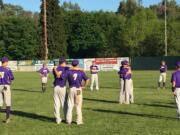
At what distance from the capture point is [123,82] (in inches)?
930

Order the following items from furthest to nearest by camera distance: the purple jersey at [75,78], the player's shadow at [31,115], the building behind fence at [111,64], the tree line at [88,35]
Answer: the tree line at [88,35]
the building behind fence at [111,64]
the player's shadow at [31,115]
the purple jersey at [75,78]

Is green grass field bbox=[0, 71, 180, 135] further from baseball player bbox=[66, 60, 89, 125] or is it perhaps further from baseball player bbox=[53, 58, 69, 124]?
baseball player bbox=[53, 58, 69, 124]

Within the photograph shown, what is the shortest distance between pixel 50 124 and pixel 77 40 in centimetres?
9136

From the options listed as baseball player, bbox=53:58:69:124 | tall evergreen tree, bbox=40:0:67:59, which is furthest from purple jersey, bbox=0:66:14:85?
tall evergreen tree, bbox=40:0:67:59

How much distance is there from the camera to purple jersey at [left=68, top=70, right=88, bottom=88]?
1619 cm

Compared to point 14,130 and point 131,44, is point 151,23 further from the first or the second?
point 14,130

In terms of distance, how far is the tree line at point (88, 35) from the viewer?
9775 cm

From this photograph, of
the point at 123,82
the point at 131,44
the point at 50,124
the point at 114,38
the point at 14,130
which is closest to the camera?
the point at 14,130

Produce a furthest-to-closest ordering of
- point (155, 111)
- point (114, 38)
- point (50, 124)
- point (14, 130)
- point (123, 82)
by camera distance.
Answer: point (114, 38), point (123, 82), point (155, 111), point (50, 124), point (14, 130)

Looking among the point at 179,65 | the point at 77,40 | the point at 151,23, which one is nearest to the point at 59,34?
the point at 77,40

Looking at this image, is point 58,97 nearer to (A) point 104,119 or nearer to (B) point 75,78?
(B) point 75,78

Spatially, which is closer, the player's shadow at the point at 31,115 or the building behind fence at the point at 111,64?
the player's shadow at the point at 31,115

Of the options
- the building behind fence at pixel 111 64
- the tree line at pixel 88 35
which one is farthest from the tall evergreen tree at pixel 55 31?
the building behind fence at pixel 111 64

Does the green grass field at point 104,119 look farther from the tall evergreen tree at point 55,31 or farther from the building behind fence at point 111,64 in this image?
the tall evergreen tree at point 55,31
